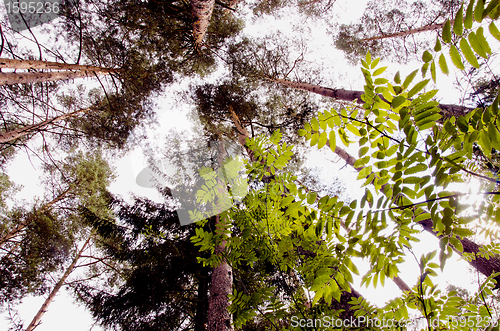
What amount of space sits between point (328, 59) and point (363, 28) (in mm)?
1788

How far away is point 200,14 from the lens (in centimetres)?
419

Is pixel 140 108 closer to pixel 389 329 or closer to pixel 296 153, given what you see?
pixel 296 153

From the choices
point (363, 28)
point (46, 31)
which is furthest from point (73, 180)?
point (363, 28)

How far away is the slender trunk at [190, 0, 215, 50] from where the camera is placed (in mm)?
3811

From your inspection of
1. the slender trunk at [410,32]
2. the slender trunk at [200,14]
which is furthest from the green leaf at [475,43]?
the slender trunk at [410,32]

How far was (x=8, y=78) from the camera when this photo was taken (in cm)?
310

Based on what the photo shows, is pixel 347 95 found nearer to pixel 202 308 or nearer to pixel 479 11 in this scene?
pixel 479 11

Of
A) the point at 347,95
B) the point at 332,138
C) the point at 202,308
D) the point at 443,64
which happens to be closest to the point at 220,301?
the point at 202,308

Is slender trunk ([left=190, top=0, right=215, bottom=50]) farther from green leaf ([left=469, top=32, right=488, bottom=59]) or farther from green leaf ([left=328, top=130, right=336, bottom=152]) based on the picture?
green leaf ([left=469, top=32, right=488, bottom=59])

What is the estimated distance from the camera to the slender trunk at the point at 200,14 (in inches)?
150

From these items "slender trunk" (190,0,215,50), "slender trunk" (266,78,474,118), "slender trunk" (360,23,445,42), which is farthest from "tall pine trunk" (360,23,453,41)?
"slender trunk" (190,0,215,50)

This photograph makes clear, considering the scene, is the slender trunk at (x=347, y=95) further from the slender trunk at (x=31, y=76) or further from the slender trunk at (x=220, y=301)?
the slender trunk at (x=31, y=76)

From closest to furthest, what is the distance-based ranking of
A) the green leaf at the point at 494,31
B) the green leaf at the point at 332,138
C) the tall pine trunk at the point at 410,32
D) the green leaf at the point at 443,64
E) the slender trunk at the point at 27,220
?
the green leaf at the point at 494,31 → the green leaf at the point at 443,64 → the green leaf at the point at 332,138 → the tall pine trunk at the point at 410,32 → the slender trunk at the point at 27,220

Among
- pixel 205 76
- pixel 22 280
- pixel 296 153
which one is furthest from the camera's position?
pixel 205 76
